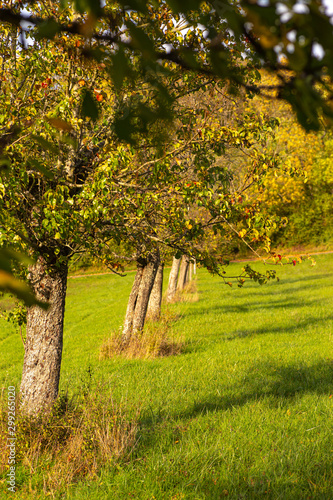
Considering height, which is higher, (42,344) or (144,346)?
(42,344)

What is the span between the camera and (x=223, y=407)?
6.62 meters

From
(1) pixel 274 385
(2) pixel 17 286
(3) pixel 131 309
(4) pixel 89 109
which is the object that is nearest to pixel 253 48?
(4) pixel 89 109

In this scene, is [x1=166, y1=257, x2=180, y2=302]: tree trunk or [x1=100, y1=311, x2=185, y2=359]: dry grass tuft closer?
[x1=100, y1=311, x2=185, y2=359]: dry grass tuft

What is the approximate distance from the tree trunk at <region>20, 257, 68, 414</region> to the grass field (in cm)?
59

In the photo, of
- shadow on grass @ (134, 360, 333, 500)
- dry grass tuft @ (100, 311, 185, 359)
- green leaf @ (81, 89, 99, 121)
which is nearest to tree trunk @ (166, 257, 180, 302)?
dry grass tuft @ (100, 311, 185, 359)

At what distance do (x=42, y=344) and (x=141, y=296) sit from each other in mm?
5902

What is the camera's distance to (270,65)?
1205 millimetres

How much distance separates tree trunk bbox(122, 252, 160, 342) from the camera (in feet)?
36.2

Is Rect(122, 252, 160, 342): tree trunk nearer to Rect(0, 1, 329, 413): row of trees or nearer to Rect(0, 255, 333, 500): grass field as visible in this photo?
Rect(0, 255, 333, 500): grass field

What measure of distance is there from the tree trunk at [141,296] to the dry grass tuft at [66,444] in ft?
17.8

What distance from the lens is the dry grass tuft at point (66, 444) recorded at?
476 cm

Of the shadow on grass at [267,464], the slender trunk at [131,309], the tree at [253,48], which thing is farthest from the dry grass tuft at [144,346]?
the tree at [253,48]

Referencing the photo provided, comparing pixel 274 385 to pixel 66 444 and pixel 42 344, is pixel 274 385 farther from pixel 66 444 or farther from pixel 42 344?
pixel 42 344

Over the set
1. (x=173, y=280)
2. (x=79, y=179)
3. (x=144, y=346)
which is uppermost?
(x=79, y=179)
